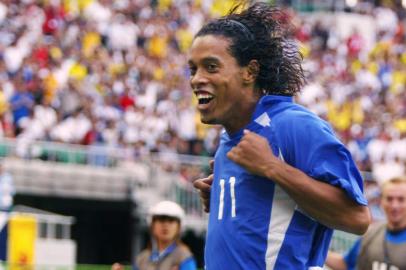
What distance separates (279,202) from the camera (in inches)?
186

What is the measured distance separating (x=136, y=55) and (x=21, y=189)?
4395 millimetres

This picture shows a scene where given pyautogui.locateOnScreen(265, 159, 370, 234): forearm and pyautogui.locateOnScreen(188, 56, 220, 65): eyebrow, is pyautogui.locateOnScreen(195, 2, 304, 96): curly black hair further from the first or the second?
pyautogui.locateOnScreen(265, 159, 370, 234): forearm

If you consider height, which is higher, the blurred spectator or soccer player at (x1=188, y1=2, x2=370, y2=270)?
soccer player at (x1=188, y1=2, x2=370, y2=270)

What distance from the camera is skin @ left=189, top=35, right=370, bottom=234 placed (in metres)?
4.53

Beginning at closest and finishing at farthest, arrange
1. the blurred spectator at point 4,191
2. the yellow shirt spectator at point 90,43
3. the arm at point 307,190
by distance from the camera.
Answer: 1. the arm at point 307,190
2. the blurred spectator at point 4,191
3. the yellow shirt spectator at point 90,43

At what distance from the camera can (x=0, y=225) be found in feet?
35.1

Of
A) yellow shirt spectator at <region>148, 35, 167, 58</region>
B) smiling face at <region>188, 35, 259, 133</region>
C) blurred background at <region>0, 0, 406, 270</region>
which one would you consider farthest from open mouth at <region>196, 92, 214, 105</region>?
yellow shirt spectator at <region>148, 35, 167, 58</region>

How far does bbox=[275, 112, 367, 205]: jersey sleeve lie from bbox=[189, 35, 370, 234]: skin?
1.3 inches

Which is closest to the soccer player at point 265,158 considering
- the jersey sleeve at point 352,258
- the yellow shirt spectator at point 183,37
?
the jersey sleeve at point 352,258

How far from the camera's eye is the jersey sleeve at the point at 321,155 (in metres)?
4.53

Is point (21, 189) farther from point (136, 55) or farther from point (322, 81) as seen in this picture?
point (322, 81)

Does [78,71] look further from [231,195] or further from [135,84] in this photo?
[231,195]

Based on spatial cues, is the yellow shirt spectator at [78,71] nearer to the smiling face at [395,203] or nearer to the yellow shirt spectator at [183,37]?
the yellow shirt spectator at [183,37]

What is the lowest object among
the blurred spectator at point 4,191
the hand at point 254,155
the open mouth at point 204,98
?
the blurred spectator at point 4,191
